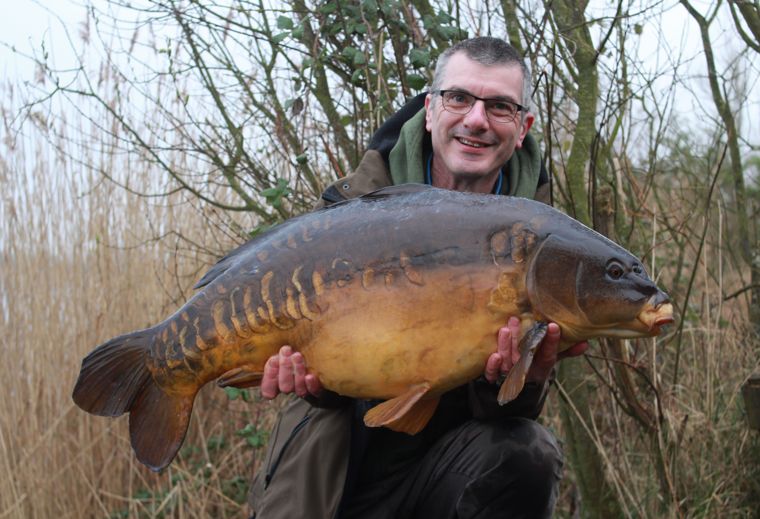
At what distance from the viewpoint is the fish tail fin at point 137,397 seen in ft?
5.49

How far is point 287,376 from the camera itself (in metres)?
1.60

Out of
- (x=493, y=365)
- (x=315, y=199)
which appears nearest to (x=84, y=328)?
(x=315, y=199)

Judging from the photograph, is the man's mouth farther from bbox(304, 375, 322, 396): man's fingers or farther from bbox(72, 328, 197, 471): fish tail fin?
bbox(72, 328, 197, 471): fish tail fin

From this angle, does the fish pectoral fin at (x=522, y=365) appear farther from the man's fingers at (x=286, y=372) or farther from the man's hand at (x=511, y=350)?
the man's fingers at (x=286, y=372)

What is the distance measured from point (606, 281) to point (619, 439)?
3.85 feet

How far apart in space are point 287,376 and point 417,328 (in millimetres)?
274

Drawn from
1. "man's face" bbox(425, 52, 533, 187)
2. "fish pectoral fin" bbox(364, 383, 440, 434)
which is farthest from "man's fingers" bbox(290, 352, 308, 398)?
"man's face" bbox(425, 52, 533, 187)

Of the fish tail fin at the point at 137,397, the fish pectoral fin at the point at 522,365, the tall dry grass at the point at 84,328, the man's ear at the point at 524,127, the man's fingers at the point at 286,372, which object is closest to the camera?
the fish pectoral fin at the point at 522,365

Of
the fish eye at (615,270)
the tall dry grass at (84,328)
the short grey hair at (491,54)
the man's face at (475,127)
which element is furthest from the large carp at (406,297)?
the tall dry grass at (84,328)

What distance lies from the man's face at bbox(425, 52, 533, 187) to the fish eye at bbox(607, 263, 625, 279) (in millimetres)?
677

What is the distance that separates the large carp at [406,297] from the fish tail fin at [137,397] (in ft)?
0.21

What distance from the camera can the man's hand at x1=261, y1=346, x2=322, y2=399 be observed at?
5.14ft

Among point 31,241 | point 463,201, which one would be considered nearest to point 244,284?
point 463,201

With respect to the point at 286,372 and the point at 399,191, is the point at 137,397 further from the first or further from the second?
the point at 399,191
